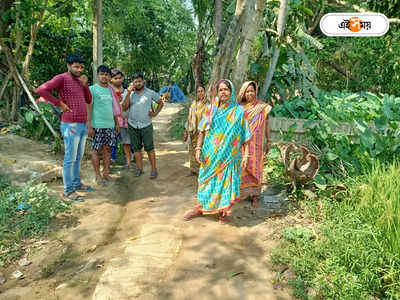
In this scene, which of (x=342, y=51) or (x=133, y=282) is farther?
(x=342, y=51)

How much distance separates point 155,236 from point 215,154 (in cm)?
113

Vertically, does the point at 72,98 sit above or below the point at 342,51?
below

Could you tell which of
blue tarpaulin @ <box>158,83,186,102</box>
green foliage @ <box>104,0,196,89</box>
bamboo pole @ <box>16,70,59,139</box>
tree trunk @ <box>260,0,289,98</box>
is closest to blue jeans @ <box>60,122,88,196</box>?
bamboo pole @ <box>16,70,59,139</box>

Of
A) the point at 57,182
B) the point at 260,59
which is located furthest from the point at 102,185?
the point at 260,59

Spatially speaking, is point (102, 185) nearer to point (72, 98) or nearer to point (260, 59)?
point (72, 98)

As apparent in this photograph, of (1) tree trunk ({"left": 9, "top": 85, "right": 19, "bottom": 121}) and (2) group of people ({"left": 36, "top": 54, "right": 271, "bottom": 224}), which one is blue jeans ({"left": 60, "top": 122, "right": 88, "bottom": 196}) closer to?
(2) group of people ({"left": 36, "top": 54, "right": 271, "bottom": 224})

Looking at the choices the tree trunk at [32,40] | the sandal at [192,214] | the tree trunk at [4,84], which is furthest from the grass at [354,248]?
the tree trunk at [4,84]

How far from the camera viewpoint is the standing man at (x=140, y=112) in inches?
187

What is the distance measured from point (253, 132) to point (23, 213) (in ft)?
9.75

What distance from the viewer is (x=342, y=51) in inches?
343

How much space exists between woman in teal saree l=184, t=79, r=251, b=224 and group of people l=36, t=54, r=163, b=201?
166 centimetres

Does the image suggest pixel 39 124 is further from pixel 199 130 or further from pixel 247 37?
pixel 247 37

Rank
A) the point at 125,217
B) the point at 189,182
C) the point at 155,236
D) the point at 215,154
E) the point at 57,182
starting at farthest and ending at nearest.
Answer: the point at 189,182 → the point at 57,182 → the point at 125,217 → the point at 215,154 → the point at 155,236

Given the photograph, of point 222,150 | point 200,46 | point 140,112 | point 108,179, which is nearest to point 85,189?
point 108,179
